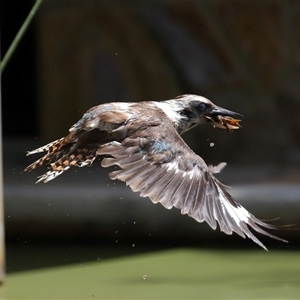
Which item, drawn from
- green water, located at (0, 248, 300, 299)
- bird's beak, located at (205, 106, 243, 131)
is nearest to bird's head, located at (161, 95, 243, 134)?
bird's beak, located at (205, 106, 243, 131)

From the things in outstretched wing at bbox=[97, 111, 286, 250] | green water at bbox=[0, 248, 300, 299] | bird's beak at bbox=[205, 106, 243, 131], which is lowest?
green water at bbox=[0, 248, 300, 299]

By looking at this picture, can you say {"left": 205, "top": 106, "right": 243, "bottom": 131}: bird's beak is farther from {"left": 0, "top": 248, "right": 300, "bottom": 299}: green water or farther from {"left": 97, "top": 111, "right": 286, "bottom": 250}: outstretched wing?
{"left": 0, "top": 248, "right": 300, "bottom": 299}: green water

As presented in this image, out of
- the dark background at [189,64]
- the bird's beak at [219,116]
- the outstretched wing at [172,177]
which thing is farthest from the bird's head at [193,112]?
the dark background at [189,64]

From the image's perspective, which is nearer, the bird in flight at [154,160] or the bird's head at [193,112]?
the bird in flight at [154,160]

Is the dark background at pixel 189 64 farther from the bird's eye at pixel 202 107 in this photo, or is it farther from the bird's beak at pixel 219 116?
the bird's eye at pixel 202 107

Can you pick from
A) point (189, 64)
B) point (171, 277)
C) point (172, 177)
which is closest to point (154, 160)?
point (172, 177)

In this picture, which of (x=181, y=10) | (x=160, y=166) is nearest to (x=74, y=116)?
(x=181, y=10)

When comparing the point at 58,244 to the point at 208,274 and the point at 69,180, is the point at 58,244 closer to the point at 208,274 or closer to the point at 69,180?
the point at 69,180

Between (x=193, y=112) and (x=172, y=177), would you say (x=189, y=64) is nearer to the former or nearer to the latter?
(x=193, y=112)
